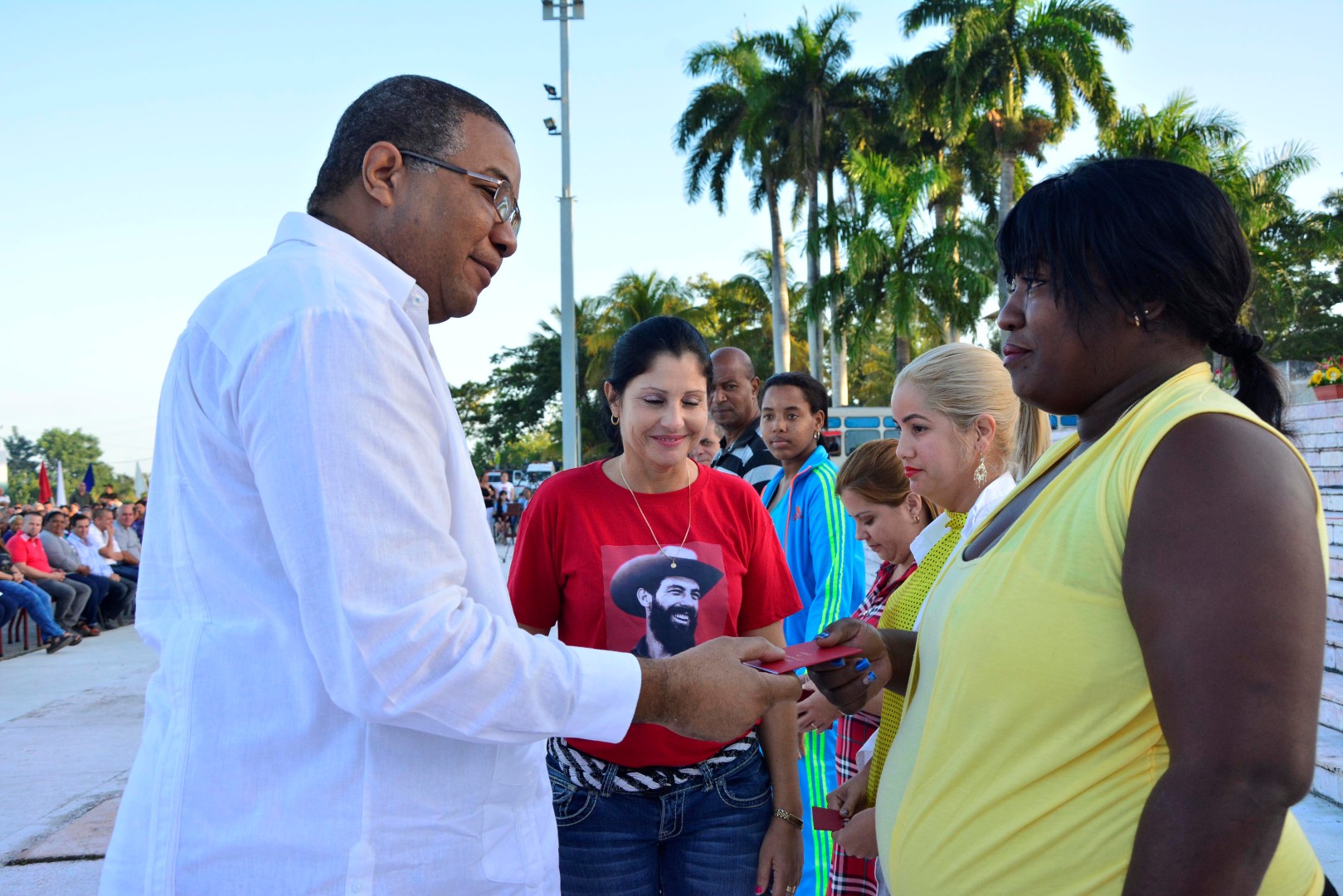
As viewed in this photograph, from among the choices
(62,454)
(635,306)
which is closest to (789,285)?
(635,306)

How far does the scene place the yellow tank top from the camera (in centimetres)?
129

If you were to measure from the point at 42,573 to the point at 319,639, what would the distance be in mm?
12736

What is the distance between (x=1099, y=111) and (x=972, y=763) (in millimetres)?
29375

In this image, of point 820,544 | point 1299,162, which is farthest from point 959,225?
point 820,544

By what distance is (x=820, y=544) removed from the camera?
401cm

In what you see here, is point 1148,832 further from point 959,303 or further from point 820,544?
point 959,303

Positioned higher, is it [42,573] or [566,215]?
[566,215]

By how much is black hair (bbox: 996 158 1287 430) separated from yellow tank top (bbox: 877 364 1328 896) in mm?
105

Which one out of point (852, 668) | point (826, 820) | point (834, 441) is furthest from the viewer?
point (834, 441)

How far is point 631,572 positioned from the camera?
266 cm

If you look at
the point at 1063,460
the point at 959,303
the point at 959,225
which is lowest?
the point at 1063,460

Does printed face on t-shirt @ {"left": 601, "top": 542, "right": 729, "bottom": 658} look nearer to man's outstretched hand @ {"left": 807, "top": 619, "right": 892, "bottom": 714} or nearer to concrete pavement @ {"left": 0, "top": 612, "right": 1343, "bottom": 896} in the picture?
man's outstretched hand @ {"left": 807, "top": 619, "right": 892, "bottom": 714}

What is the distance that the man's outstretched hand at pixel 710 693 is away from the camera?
1669 mm

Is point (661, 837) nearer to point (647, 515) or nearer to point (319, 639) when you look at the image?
point (647, 515)
